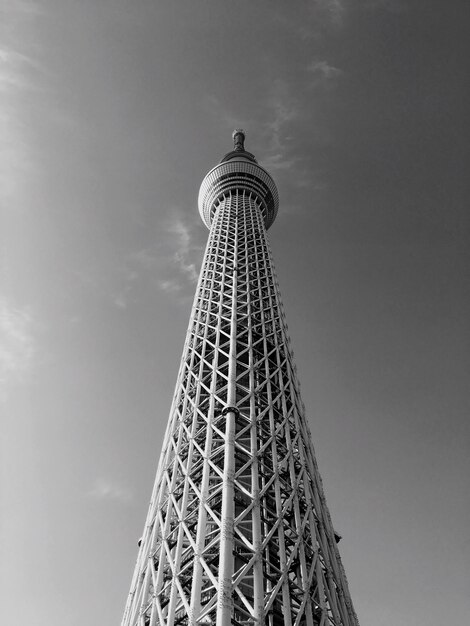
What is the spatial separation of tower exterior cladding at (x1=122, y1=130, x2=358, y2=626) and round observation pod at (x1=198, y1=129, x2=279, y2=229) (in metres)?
16.4

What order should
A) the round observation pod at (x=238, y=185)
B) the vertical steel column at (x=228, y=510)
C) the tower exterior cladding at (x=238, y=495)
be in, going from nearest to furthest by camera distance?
the vertical steel column at (x=228, y=510) → the tower exterior cladding at (x=238, y=495) → the round observation pod at (x=238, y=185)

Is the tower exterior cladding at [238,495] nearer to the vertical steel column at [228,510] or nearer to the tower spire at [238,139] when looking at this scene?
the vertical steel column at [228,510]

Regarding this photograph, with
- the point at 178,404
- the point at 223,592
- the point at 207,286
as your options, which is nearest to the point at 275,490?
the point at 223,592

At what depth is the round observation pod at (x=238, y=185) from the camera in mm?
49031

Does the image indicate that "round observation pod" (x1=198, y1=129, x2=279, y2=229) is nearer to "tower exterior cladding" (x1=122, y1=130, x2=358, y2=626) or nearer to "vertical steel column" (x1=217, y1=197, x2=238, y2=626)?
"tower exterior cladding" (x1=122, y1=130, x2=358, y2=626)

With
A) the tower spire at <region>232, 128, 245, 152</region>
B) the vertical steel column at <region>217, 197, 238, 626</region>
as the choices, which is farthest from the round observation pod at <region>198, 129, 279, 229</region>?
the vertical steel column at <region>217, 197, 238, 626</region>

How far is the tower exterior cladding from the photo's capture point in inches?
685

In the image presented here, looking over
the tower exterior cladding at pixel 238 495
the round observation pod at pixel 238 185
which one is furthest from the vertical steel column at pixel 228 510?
the round observation pod at pixel 238 185

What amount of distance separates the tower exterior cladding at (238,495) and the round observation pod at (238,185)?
1636 centimetres

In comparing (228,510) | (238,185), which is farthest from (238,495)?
(238,185)

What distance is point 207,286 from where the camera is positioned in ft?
118

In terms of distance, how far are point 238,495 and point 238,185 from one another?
3373 centimetres

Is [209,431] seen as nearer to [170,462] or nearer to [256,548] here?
[170,462]

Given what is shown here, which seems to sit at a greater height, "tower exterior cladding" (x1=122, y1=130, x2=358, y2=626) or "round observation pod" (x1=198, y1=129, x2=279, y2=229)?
"round observation pod" (x1=198, y1=129, x2=279, y2=229)
